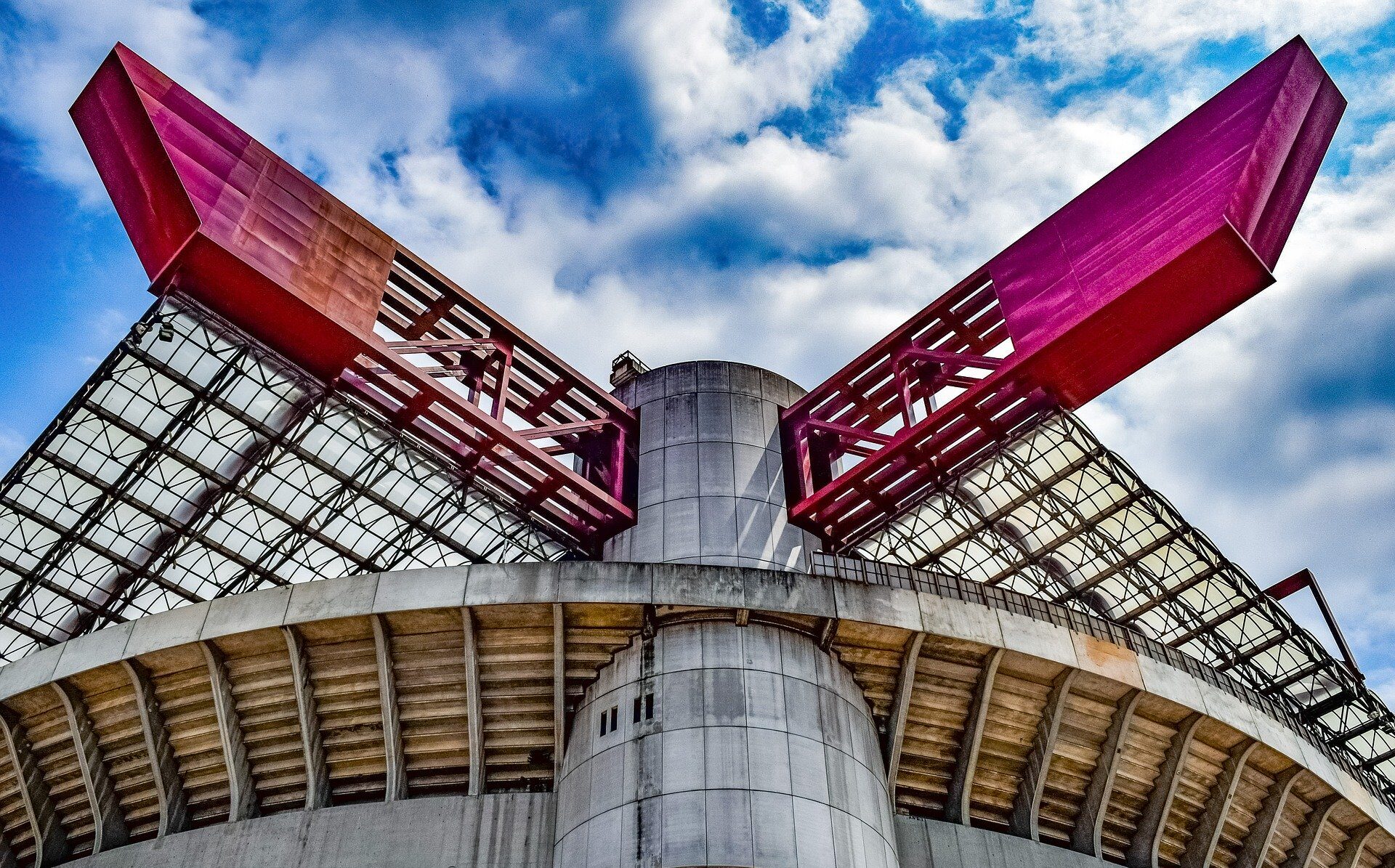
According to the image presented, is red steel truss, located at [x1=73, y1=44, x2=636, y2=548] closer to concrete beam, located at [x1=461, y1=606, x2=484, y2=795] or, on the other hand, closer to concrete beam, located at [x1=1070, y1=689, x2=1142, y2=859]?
concrete beam, located at [x1=461, y1=606, x2=484, y2=795]

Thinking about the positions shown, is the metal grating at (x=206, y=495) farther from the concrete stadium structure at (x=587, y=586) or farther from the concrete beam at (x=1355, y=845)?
the concrete beam at (x=1355, y=845)

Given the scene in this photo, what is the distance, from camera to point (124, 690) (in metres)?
33.1

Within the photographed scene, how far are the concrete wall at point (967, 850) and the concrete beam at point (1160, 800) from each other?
7.70 feet

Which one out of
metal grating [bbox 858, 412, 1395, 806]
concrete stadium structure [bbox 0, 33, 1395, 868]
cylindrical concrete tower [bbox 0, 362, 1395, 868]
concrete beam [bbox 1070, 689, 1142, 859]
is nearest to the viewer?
cylindrical concrete tower [bbox 0, 362, 1395, 868]

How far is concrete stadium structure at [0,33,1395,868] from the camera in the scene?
102 feet

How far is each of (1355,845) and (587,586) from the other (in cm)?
2835

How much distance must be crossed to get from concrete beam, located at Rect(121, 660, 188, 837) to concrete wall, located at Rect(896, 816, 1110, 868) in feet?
68.5

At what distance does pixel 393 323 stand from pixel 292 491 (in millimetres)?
6968

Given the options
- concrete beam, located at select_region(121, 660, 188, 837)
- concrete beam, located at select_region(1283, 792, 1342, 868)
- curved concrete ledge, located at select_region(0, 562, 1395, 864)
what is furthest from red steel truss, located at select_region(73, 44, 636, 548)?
concrete beam, located at select_region(1283, 792, 1342, 868)

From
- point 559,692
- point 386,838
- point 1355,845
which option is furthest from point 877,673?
point 1355,845

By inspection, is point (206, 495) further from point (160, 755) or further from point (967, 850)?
point (967, 850)

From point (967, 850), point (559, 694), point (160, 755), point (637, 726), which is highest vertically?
point (559, 694)

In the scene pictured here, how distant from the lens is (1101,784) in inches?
1384

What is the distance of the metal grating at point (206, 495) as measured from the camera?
36.8 meters
